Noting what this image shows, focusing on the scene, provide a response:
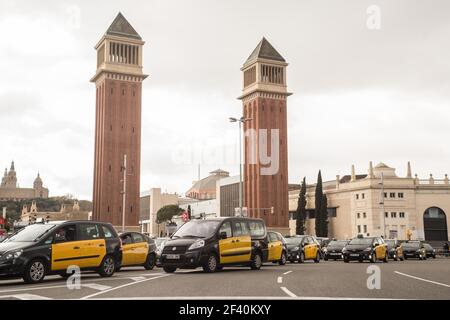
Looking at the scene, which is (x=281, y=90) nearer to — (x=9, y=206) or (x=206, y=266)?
(x=206, y=266)

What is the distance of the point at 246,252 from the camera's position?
66.1 feet

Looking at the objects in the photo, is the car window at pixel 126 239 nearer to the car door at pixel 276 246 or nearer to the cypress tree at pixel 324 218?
the car door at pixel 276 246

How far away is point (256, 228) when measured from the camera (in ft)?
69.2

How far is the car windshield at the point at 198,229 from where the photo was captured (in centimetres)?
1894

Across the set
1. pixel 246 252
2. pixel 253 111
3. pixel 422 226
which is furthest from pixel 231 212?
pixel 246 252

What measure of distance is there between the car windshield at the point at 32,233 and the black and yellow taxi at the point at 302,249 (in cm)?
1572

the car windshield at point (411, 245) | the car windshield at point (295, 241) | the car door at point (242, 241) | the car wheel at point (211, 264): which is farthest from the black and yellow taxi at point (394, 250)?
the car wheel at point (211, 264)

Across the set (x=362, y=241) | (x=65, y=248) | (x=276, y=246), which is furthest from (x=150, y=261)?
(x=362, y=241)

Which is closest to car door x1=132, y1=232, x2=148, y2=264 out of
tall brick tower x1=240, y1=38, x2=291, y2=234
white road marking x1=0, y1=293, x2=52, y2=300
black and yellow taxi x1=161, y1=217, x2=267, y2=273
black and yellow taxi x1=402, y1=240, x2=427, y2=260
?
black and yellow taxi x1=161, y1=217, x2=267, y2=273

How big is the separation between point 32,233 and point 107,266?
8.45 feet

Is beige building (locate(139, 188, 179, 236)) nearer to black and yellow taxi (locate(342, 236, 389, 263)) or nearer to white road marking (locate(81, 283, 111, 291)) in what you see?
black and yellow taxi (locate(342, 236, 389, 263))

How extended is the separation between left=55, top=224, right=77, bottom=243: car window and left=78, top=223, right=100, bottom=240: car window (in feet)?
0.65
